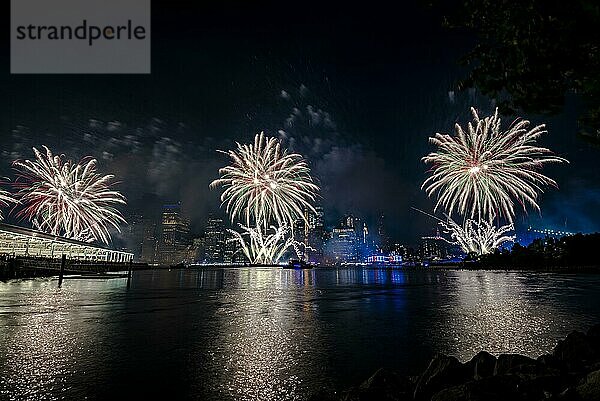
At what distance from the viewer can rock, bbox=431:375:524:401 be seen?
751 centimetres

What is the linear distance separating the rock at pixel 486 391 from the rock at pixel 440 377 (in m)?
1.07

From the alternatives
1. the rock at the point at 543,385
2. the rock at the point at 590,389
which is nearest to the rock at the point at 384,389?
the rock at the point at 543,385

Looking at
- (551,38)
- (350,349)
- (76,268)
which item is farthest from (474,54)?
(76,268)

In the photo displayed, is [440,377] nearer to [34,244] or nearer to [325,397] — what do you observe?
[325,397]

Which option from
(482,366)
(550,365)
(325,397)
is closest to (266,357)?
(325,397)

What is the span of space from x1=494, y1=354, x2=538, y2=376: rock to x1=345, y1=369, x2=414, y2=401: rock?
2151 millimetres

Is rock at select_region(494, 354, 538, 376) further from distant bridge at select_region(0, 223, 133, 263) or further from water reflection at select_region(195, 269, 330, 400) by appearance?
distant bridge at select_region(0, 223, 133, 263)

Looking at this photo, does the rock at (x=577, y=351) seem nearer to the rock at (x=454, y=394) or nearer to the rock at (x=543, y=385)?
the rock at (x=543, y=385)

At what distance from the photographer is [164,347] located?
16.3 metres

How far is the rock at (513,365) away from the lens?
30.6ft

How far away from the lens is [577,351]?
1133cm

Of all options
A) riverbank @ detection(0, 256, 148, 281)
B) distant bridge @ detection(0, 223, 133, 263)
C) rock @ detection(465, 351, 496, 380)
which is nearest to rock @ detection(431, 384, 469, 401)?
rock @ detection(465, 351, 496, 380)

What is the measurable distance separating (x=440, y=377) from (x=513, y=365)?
1.86 m

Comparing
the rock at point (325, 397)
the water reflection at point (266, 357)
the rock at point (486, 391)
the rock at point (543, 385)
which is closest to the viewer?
the rock at point (486, 391)
